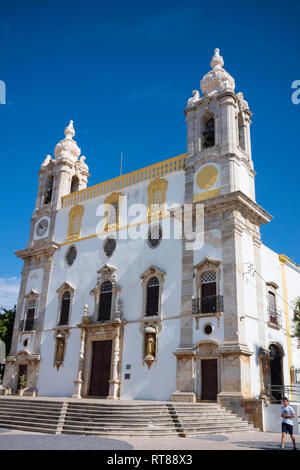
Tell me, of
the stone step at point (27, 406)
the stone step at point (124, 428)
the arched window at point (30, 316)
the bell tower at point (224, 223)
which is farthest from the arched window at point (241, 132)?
the stone step at point (27, 406)

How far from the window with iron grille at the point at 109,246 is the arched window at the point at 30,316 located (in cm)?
627

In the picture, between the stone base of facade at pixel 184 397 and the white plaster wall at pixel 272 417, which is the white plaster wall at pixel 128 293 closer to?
the stone base of facade at pixel 184 397

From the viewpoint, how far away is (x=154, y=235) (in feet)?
71.3

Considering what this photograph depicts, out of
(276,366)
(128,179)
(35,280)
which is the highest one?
(128,179)

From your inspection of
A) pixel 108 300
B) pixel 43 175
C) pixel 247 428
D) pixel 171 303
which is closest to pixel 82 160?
pixel 43 175

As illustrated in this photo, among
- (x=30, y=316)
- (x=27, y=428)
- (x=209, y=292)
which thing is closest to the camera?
(x=27, y=428)

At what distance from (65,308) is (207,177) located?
35.4ft

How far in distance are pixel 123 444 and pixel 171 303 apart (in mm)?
9191

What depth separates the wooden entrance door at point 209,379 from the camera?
17.5 meters

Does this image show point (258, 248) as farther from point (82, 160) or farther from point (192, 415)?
point (82, 160)

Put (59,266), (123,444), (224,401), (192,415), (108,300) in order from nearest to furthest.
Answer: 1. (123,444)
2. (192,415)
3. (224,401)
4. (108,300)
5. (59,266)

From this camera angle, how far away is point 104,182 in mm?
25766

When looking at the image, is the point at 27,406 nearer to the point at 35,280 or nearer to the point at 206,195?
the point at 35,280

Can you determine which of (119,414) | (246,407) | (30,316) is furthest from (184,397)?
(30,316)
